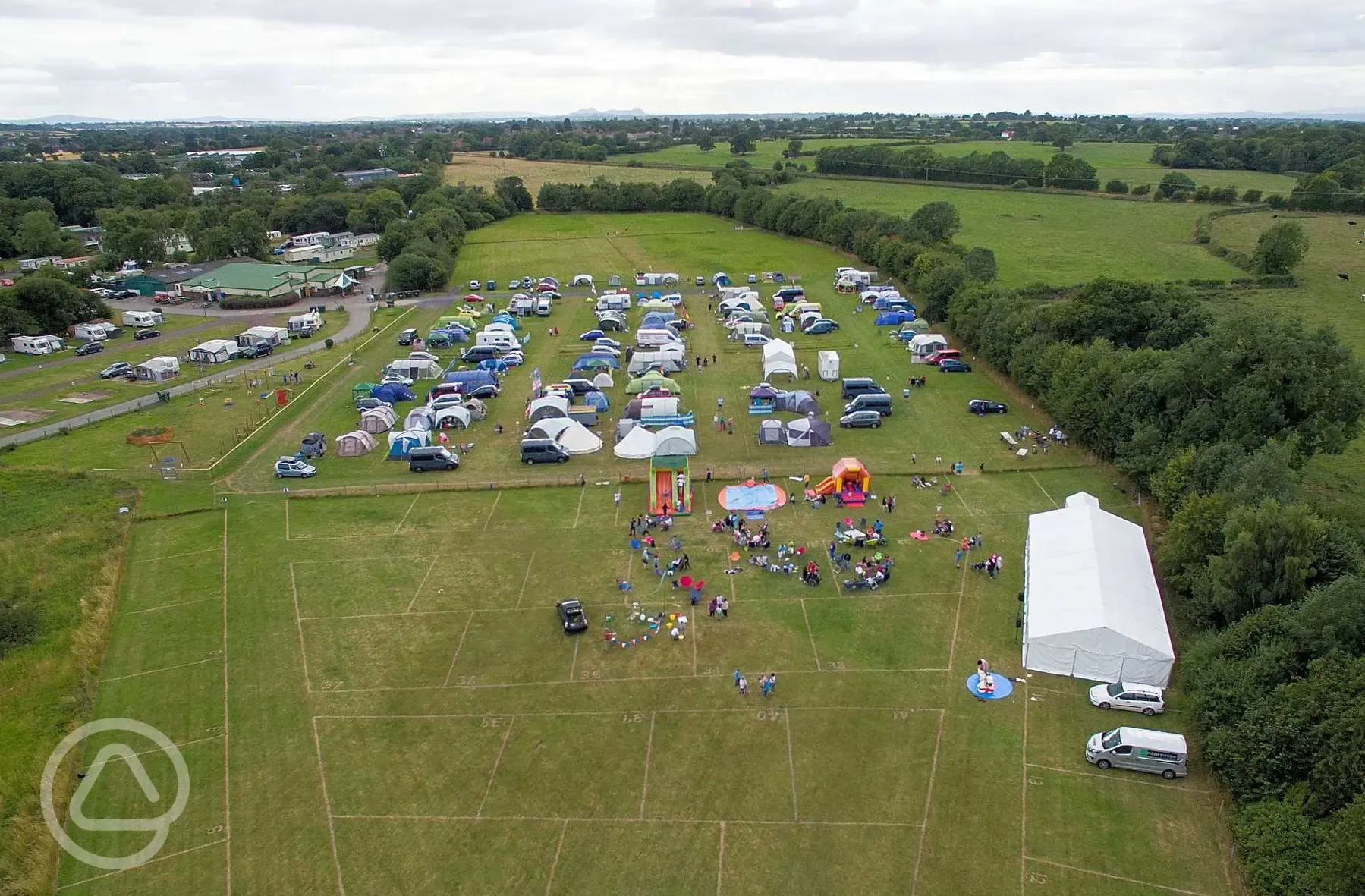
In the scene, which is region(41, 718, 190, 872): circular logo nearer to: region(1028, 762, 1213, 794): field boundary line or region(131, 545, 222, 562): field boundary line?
region(131, 545, 222, 562): field boundary line

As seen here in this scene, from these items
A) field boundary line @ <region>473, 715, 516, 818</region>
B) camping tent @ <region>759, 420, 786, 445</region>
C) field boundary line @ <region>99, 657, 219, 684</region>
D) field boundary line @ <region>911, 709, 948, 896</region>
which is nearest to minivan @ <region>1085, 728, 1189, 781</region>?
field boundary line @ <region>911, 709, 948, 896</region>

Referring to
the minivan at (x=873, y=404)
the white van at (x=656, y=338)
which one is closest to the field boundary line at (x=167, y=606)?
the minivan at (x=873, y=404)

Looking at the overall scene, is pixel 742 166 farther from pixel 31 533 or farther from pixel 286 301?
pixel 31 533

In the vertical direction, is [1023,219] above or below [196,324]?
above

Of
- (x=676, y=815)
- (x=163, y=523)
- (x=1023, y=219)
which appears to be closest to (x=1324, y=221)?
(x=1023, y=219)

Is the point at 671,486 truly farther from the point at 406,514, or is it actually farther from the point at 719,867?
the point at 719,867
